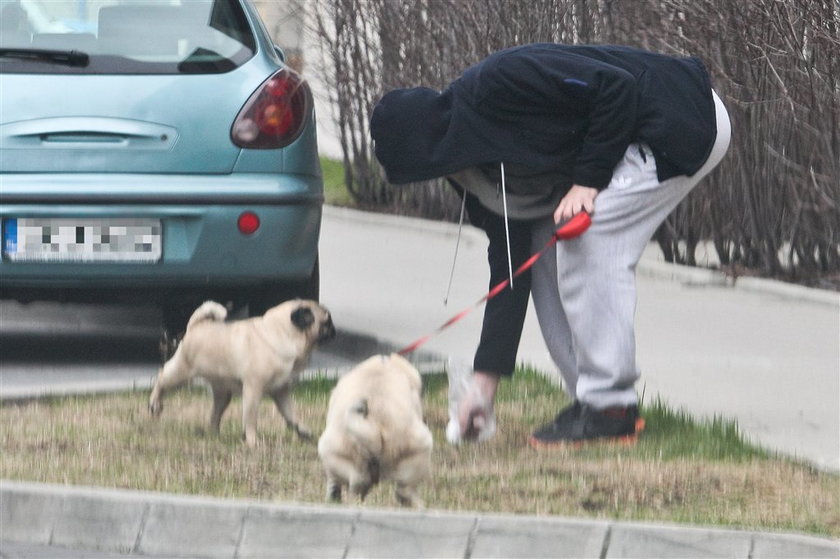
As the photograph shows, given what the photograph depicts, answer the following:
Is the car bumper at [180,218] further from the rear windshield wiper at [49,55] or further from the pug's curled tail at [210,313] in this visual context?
the pug's curled tail at [210,313]

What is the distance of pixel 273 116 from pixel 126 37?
2.15ft

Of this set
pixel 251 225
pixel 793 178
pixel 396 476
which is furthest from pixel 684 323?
pixel 396 476

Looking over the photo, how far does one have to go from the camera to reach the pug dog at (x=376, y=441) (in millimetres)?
4441

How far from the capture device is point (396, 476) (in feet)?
14.7

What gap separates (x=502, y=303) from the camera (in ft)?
18.7

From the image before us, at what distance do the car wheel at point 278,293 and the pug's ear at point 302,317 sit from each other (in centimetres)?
168

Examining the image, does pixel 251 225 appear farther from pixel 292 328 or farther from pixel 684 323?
pixel 684 323

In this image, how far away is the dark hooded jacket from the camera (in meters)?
5.15

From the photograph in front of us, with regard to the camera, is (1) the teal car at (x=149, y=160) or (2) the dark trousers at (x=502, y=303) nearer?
(2) the dark trousers at (x=502, y=303)

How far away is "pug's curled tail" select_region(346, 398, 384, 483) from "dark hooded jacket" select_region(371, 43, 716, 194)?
39.2 inches

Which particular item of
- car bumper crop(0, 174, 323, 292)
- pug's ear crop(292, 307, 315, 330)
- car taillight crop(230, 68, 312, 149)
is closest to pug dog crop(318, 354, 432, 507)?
pug's ear crop(292, 307, 315, 330)

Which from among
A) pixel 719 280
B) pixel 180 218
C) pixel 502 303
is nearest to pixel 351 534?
pixel 502 303

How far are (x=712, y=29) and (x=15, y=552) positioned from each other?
5896 millimetres

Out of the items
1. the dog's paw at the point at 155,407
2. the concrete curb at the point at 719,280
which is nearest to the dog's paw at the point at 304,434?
the dog's paw at the point at 155,407
